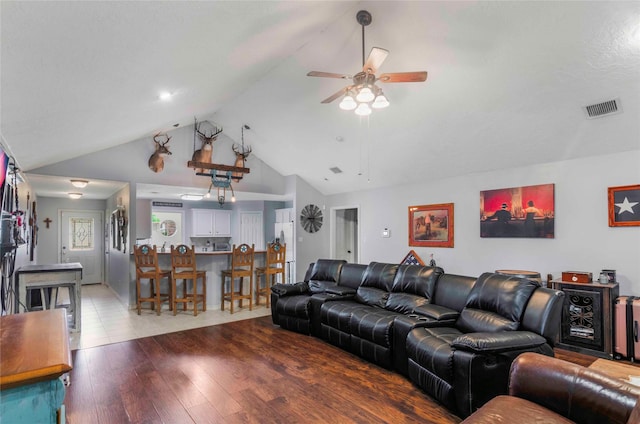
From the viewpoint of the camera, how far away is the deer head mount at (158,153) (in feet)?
20.6

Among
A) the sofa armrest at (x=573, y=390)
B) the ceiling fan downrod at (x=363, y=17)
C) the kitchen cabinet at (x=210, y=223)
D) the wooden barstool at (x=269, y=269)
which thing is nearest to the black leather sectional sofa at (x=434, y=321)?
the sofa armrest at (x=573, y=390)

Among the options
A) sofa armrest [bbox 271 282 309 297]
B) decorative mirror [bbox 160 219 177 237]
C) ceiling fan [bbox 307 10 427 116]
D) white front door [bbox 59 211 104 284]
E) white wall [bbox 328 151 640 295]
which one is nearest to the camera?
ceiling fan [bbox 307 10 427 116]

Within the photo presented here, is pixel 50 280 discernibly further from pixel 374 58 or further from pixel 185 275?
pixel 374 58

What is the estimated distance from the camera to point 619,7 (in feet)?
8.81

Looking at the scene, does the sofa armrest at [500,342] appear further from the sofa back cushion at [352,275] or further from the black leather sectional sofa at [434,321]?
the sofa back cushion at [352,275]

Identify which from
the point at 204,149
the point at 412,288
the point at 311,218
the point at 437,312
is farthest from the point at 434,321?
the point at 204,149

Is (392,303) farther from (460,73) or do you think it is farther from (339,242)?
(339,242)

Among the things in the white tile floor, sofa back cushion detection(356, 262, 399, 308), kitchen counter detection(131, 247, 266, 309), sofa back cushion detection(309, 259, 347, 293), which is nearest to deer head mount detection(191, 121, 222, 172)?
kitchen counter detection(131, 247, 266, 309)

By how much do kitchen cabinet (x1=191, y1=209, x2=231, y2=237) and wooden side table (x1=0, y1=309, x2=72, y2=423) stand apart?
8263 mm

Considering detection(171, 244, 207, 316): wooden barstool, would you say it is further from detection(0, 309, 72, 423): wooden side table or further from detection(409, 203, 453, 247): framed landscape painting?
detection(0, 309, 72, 423): wooden side table

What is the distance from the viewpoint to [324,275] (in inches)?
211

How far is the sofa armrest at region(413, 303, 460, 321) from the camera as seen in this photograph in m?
3.36

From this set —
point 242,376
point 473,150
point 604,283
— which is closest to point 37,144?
point 242,376

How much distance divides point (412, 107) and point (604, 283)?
10.2 feet
